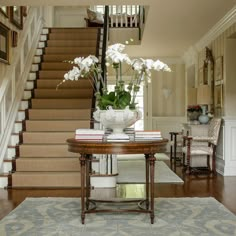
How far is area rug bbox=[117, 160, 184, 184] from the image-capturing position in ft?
20.2

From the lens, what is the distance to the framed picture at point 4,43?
607cm

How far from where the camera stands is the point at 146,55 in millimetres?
11172

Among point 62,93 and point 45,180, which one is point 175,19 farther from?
point 45,180

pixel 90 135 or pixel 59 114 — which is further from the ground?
pixel 59 114

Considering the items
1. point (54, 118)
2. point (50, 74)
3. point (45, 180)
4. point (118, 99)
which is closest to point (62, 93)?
point (50, 74)

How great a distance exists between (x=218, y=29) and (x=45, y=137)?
3.60 meters

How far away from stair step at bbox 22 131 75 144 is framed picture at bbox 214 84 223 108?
2714 mm

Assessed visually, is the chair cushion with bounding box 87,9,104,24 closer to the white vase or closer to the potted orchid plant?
the potted orchid plant

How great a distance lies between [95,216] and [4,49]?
340 cm

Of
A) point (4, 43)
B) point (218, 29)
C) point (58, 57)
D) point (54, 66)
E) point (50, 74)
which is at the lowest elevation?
point (50, 74)

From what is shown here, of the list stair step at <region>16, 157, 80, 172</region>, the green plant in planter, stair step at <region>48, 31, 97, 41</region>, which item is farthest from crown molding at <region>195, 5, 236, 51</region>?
stair step at <region>16, 157, 80, 172</region>

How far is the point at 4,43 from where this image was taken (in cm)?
623

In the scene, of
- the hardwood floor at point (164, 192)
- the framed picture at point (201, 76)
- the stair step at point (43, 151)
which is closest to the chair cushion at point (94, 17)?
the framed picture at point (201, 76)

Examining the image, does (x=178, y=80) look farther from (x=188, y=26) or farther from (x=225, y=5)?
(x=225, y=5)
